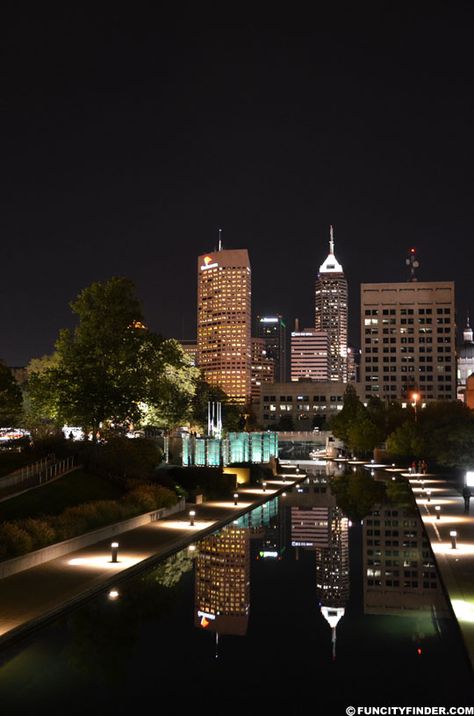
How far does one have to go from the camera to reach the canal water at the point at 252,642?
12.2 metres

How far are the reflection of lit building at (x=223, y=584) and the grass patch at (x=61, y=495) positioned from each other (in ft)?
21.1

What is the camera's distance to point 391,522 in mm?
34875

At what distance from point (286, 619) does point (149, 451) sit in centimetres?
2554

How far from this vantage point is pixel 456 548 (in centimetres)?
2514

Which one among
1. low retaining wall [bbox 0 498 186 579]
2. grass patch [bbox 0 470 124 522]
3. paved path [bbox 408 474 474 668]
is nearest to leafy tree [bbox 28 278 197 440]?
grass patch [bbox 0 470 124 522]

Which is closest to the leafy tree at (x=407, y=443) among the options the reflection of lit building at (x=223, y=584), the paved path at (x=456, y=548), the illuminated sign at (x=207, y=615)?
the paved path at (x=456, y=548)

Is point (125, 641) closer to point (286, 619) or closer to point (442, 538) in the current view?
point (286, 619)

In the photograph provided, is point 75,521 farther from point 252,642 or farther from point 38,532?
point 252,642

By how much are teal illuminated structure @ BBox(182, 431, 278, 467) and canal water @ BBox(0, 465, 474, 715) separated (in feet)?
127

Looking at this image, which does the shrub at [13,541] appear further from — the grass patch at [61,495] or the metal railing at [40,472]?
the metal railing at [40,472]

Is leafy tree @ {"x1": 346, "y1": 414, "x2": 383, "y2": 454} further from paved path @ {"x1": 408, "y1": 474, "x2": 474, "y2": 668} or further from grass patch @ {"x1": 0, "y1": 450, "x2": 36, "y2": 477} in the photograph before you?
grass patch @ {"x1": 0, "y1": 450, "x2": 36, "y2": 477}

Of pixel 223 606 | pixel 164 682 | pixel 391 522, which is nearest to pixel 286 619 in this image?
pixel 223 606

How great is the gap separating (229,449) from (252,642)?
56564 mm

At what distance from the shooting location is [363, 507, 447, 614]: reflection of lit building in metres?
18.6
